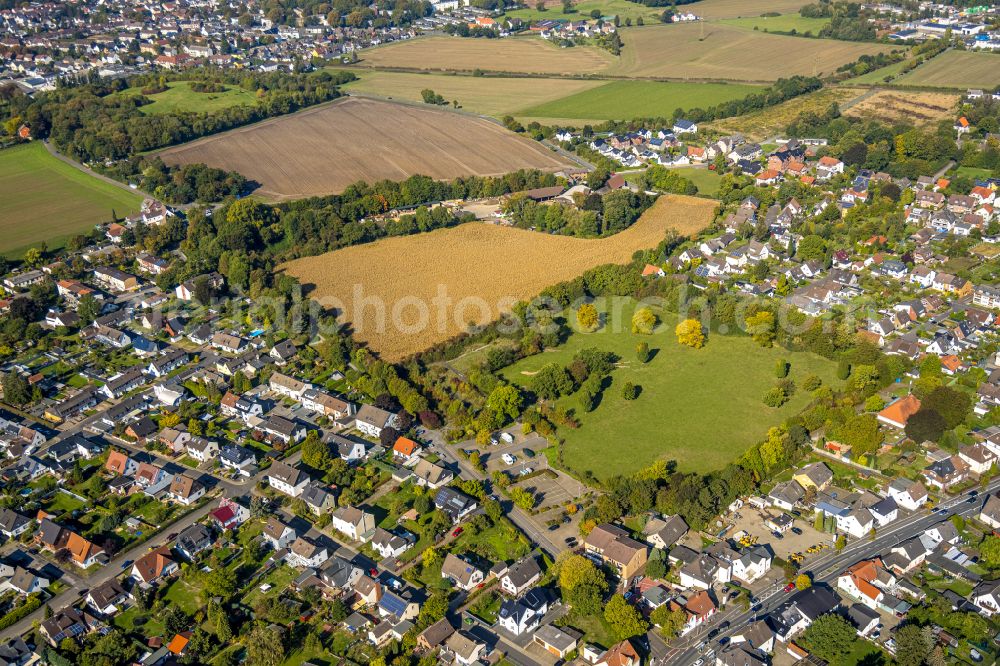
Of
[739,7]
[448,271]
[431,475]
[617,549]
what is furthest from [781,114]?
[617,549]

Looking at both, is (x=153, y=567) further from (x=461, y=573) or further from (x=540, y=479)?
(x=540, y=479)

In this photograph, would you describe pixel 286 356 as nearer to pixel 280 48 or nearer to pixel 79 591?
pixel 79 591

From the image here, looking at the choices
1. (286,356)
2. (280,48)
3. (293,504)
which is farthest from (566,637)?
(280,48)

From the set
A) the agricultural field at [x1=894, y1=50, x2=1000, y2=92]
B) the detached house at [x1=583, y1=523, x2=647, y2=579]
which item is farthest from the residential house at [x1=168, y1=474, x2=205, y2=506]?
the agricultural field at [x1=894, y1=50, x2=1000, y2=92]

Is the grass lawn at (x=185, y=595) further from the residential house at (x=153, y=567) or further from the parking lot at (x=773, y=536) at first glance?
the parking lot at (x=773, y=536)

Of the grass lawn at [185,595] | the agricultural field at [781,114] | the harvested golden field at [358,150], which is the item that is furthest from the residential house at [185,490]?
the agricultural field at [781,114]

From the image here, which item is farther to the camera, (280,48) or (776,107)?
(280,48)

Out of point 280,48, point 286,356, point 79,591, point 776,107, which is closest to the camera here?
point 79,591
